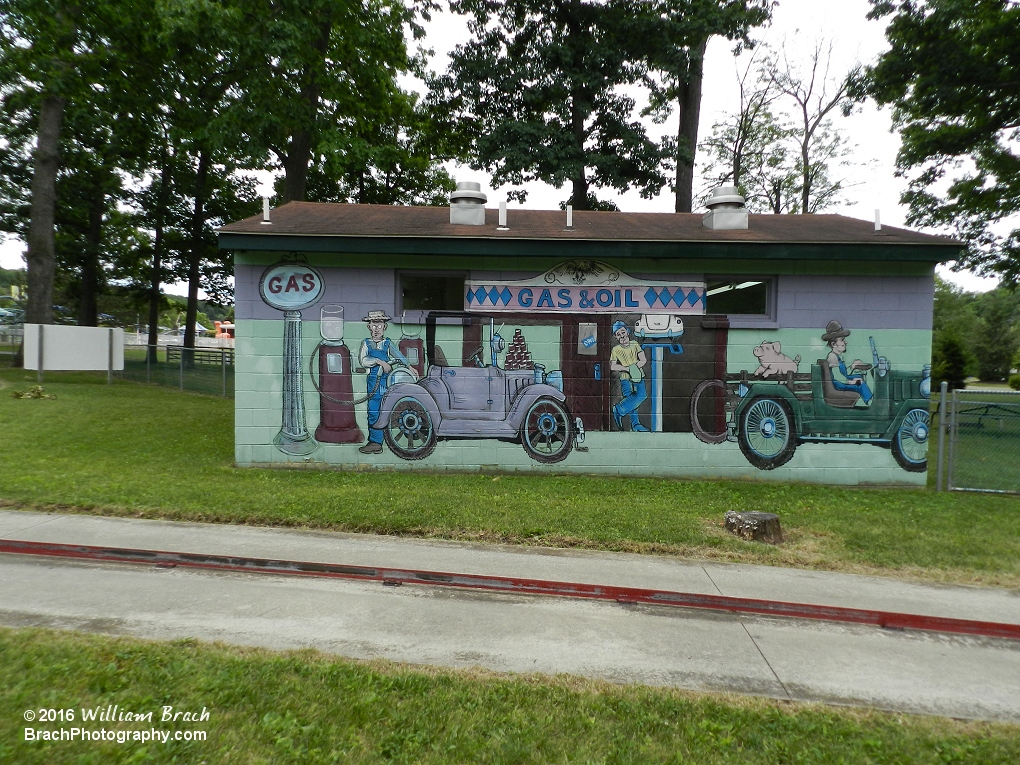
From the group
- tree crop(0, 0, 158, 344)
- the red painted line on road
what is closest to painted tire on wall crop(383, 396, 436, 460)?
the red painted line on road

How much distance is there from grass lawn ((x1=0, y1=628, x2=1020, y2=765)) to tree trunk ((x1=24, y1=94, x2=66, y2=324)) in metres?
21.2

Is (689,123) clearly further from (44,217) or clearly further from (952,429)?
(44,217)

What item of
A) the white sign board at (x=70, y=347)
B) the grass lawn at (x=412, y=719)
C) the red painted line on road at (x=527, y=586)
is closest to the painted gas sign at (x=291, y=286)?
the red painted line on road at (x=527, y=586)

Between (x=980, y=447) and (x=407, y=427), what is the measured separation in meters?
13.7

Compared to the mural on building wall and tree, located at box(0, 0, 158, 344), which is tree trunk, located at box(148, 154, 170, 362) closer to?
tree, located at box(0, 0, 158, 344)

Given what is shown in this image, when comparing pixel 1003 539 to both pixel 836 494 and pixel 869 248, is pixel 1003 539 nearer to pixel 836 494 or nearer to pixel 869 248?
pixel 836 494

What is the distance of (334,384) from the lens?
990cm

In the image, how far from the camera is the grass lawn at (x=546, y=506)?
655 cm

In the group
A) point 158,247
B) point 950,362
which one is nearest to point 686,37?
point 950,362

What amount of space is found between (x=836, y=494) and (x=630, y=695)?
6850 mm

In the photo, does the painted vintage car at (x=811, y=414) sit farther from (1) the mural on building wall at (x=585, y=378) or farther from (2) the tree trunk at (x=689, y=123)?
(2) the tree trunk at (x=689, y=123)

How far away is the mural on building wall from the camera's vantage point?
988 centimetres

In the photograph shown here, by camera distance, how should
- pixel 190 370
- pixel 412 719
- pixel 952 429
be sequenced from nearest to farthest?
1. pixel 412 719
2. pixel 952 429
3. pixel 190 370

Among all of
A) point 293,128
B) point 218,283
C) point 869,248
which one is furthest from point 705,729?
point 218,283
